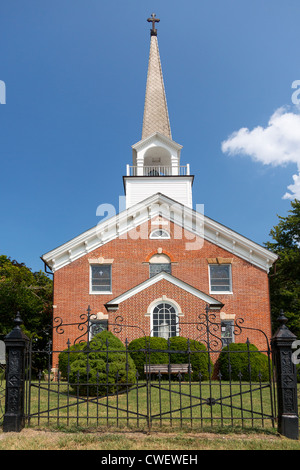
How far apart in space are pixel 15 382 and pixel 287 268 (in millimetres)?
25490

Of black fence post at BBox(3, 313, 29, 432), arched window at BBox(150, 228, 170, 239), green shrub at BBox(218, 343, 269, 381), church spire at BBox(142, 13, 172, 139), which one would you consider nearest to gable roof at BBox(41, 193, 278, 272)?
arched window at BBox(150, 228, 170, 239)

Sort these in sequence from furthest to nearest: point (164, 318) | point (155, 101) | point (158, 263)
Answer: point (155, 101)
point (158, 263)
point (164, 318)

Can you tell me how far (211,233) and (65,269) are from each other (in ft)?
23.4

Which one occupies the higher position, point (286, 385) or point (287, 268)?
point (287, 268)

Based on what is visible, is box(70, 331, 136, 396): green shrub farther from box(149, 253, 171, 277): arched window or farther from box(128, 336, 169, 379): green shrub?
box(149, 253, 171, 277): arched window

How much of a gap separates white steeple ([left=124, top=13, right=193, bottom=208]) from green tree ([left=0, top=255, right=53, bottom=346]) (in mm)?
8083

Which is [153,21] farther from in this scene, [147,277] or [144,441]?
[144,441]

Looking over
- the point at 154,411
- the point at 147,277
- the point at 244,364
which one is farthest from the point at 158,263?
the point at 154,411

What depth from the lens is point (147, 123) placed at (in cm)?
2864

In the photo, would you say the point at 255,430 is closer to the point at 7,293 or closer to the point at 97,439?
the point at 97,439

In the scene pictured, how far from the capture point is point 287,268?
31.0 meters

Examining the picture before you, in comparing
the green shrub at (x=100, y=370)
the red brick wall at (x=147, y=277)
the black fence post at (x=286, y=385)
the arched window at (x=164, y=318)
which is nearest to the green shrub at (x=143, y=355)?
the arched window at (x=164, y=318)

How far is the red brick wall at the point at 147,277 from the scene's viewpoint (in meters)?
20.6
